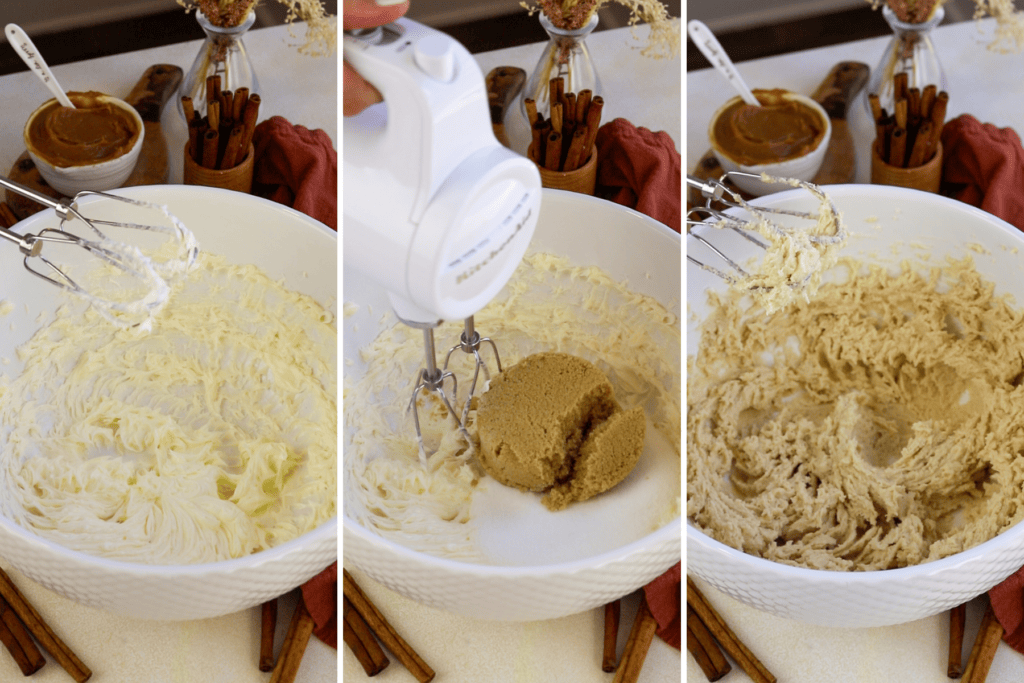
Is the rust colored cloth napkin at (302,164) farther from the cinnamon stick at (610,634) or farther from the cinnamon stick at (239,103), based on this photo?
the cinnamon stick at (610,634)

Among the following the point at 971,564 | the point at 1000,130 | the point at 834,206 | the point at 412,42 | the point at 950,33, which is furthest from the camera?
the point at 950,33

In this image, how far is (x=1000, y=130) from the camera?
133cm

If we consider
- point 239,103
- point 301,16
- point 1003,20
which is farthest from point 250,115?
point 1003,20

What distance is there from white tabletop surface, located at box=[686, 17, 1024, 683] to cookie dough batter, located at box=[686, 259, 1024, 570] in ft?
0.29

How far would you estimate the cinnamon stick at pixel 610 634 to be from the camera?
3.27 feet

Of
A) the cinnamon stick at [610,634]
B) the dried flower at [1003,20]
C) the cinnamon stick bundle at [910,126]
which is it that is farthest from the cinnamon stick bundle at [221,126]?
the dried flower at [1003,20]

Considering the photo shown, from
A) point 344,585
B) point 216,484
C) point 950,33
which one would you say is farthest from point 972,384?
Result: point 216,484

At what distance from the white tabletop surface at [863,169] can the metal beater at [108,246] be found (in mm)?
622

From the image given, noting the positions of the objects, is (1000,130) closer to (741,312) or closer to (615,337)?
(741,312)

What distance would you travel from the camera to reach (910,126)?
128 cm

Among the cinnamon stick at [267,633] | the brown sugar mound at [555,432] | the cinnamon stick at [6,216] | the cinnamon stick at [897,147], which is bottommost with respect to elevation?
the cinnamon stick at [267,633]

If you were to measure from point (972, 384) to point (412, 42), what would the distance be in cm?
76

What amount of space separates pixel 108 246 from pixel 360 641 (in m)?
0.47

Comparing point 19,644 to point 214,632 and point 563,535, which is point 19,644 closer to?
point 214,632
